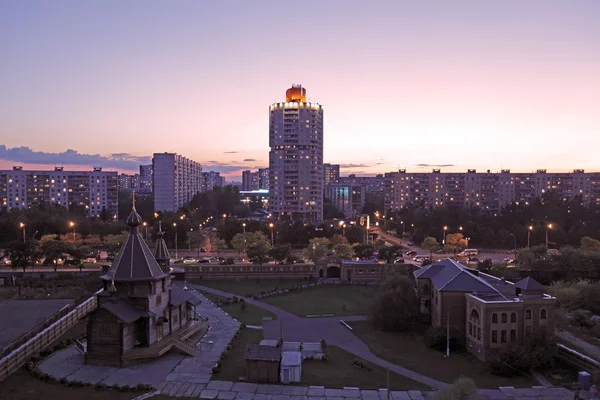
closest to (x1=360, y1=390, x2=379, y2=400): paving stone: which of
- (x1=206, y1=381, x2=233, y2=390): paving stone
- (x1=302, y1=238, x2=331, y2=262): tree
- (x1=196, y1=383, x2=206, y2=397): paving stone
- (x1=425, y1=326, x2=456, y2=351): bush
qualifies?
(x1=206, y1=381, x2=233, y2=390): paving stone

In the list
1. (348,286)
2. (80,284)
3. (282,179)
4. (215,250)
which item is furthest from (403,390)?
(282,179)

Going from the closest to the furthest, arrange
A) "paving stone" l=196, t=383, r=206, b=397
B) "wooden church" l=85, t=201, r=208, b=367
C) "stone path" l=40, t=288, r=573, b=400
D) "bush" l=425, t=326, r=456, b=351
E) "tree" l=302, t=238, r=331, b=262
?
1. "paving stone" l=196, t=383, r=206, b=397
2. "stone path" l=40, t=288, r=573, b=400
3. "wooden church" l=85, t=201, r=208, b=367
4. "bush" l=425, t=326, r=456, b=351
5. "tree" l=302, t=238, r=331, b=262

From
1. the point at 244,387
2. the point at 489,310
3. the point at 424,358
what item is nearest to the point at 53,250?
the point at 244,387

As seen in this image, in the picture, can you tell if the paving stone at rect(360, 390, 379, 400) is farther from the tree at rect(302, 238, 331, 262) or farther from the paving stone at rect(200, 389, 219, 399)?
the tree at rect(302, 238, 331, 262)

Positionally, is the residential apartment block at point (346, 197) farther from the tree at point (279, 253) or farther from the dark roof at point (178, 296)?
the dark roof at point (178, 296)

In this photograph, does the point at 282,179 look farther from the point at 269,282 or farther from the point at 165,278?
the point at 165,278

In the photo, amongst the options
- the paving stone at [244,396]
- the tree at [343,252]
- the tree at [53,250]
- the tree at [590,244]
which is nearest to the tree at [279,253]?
the tree at [343,252]
